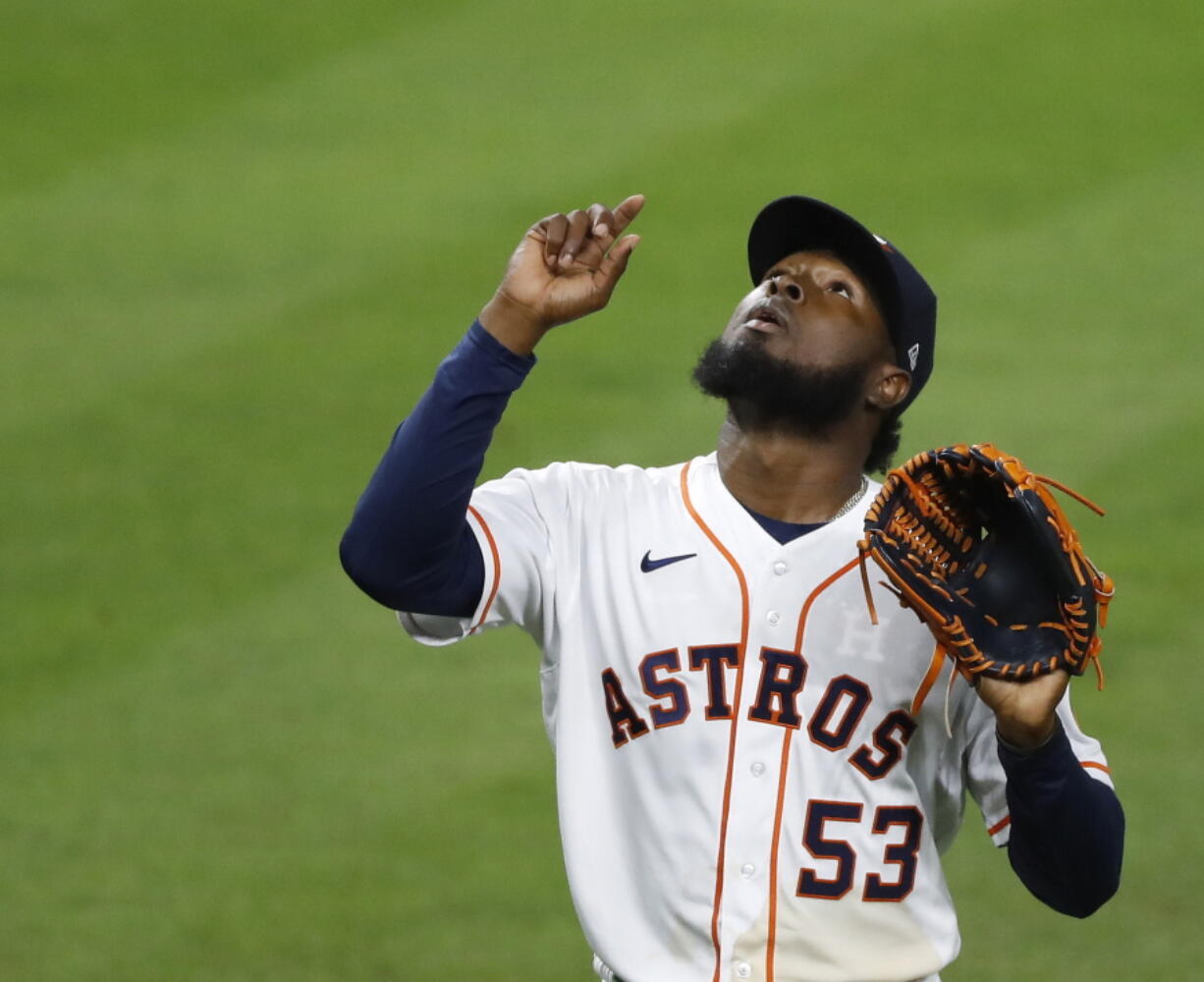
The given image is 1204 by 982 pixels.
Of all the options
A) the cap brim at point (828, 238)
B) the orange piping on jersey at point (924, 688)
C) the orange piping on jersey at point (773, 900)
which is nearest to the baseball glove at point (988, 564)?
the orange piping on jersey at point (924, 688)

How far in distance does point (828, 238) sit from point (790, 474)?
1.41 feet

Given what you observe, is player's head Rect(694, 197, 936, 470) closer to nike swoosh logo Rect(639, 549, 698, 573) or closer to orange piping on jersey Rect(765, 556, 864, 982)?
nike swoosh logo Rect(639, 549, 698, 573)

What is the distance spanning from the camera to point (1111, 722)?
602cm

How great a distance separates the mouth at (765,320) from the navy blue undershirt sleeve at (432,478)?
18.5 inches

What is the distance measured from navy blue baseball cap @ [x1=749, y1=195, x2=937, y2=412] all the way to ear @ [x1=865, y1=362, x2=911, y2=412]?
0.6 inches

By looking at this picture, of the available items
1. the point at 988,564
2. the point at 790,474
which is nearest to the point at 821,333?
the point at 790,474

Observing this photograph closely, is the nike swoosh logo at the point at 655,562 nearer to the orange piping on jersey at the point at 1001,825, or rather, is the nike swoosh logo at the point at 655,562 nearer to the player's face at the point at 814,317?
the player's face at the point at 814,317

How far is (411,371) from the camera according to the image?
7.84m

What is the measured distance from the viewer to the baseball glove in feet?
9.41

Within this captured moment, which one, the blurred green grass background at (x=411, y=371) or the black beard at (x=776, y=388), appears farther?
the blurred green grass background at (x=411, y=371)

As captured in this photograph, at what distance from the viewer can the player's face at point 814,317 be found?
130 inches

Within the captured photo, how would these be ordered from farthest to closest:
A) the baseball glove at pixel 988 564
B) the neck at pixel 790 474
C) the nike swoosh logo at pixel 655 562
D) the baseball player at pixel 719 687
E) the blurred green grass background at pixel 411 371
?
the blurred green grass background at pixel 411 371 → the neck at pixel 790 474 → the nike swoosh logo at pixel 655 562 → the baseball player at pixel 719 687 → the baseball glove at pixel 988 564

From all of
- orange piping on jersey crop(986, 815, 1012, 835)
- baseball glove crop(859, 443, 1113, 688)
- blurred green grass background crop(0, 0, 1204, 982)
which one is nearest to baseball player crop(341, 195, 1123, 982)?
orange piping on jersey crop(986, 815, 1012, 835)

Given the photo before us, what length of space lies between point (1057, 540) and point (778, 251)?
0.91m
